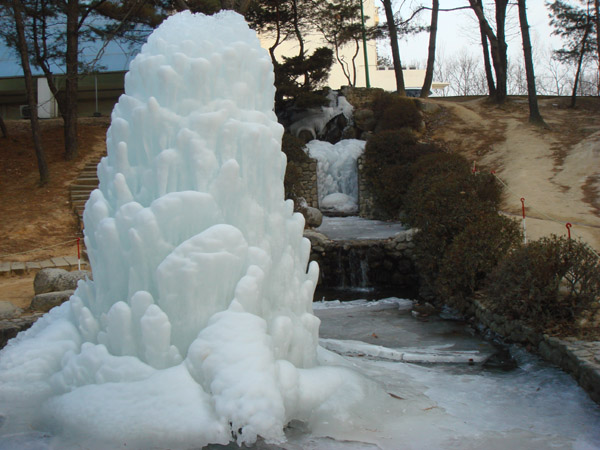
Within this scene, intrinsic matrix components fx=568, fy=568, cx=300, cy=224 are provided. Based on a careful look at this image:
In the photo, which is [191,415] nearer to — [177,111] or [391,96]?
[177,111]

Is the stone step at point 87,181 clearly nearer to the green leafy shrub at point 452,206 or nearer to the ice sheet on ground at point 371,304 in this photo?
the ice sheet on ground at point 371,304

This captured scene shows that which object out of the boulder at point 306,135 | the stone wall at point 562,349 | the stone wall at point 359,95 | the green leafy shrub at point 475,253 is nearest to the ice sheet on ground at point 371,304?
the green leafy shrub at point 475,253

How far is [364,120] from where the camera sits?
22.3 metres

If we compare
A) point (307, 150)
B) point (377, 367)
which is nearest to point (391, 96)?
point (307, 150)

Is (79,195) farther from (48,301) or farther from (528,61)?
(528,61)

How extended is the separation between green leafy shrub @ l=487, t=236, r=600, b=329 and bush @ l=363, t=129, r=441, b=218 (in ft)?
34.6

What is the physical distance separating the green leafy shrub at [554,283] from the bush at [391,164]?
1056 cm

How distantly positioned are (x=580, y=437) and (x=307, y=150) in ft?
55.6

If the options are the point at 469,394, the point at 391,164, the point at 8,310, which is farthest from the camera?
the point at 391,164

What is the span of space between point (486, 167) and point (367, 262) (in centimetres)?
720

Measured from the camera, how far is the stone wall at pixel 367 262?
1334cm

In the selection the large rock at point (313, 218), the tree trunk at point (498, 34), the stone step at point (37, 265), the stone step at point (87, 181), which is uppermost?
the tree trunk at point (498, 34)

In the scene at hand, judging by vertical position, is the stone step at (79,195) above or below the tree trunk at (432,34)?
below

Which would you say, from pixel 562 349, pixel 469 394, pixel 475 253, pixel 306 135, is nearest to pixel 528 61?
pixel 306 135
